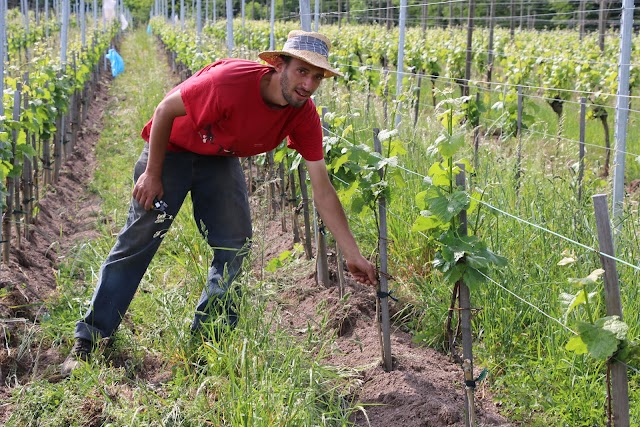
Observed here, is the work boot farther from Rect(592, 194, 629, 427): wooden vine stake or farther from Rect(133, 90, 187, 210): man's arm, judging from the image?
Rect(592, 194, 629, 427): wooden vine stake

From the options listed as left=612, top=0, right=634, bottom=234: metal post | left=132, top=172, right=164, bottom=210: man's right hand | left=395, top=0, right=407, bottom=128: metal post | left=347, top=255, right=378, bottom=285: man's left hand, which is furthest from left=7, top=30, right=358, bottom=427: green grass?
left=395, top=0, right=407, bottom=128: metal post

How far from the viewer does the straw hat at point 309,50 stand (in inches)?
126

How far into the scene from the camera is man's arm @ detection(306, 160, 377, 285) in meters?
3.36

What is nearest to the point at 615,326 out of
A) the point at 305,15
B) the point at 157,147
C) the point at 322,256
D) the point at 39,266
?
the point at 157,147

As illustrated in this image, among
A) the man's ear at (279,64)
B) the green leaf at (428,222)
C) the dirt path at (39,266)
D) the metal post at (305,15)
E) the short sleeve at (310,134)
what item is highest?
the metal post at (305,15)

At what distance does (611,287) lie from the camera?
228 centimetres

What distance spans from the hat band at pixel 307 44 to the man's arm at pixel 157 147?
0.54 metres

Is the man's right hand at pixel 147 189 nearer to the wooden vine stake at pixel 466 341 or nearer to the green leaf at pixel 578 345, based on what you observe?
the wooden vine stake at pixel 466 341

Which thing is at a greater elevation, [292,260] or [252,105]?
[252,105]

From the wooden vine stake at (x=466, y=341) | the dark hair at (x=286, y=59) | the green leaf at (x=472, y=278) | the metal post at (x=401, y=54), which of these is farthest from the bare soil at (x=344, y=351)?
the metal post at (x=401, y=54)

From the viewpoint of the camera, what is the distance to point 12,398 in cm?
342

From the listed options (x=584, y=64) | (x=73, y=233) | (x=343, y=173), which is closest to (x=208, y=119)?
(x=343, y=173)

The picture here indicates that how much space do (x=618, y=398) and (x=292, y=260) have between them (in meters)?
3.08

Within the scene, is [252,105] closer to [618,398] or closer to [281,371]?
[281,371]
